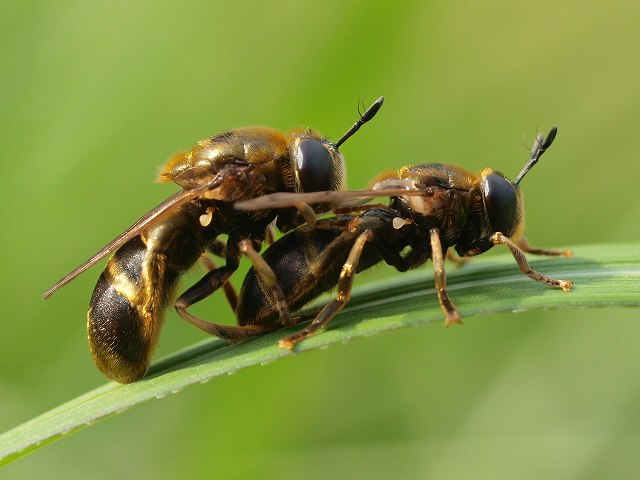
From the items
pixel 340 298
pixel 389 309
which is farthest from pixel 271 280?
pixel 389 309

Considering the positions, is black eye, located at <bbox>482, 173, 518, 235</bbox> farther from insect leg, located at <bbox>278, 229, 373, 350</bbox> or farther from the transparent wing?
the transparent wing

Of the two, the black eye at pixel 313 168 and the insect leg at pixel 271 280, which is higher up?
the black eye at pixel 313 168

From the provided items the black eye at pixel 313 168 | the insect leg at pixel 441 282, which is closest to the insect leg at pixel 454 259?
the insect leg at pixel 441 282

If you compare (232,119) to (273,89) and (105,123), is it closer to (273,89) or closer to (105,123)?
(273,89)

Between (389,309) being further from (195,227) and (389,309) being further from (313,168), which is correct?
(195,227)

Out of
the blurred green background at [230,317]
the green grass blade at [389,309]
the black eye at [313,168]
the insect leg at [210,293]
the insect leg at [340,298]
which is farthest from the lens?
the blurred green background at [230,317]

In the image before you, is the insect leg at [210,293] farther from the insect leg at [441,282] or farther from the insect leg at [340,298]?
the insect leg at [441,282]

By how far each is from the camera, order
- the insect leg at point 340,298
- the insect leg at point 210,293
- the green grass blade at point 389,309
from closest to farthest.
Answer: the green grass blade at point 389,309
the insect leg at point 340,298
the insect leg at point 210,293
